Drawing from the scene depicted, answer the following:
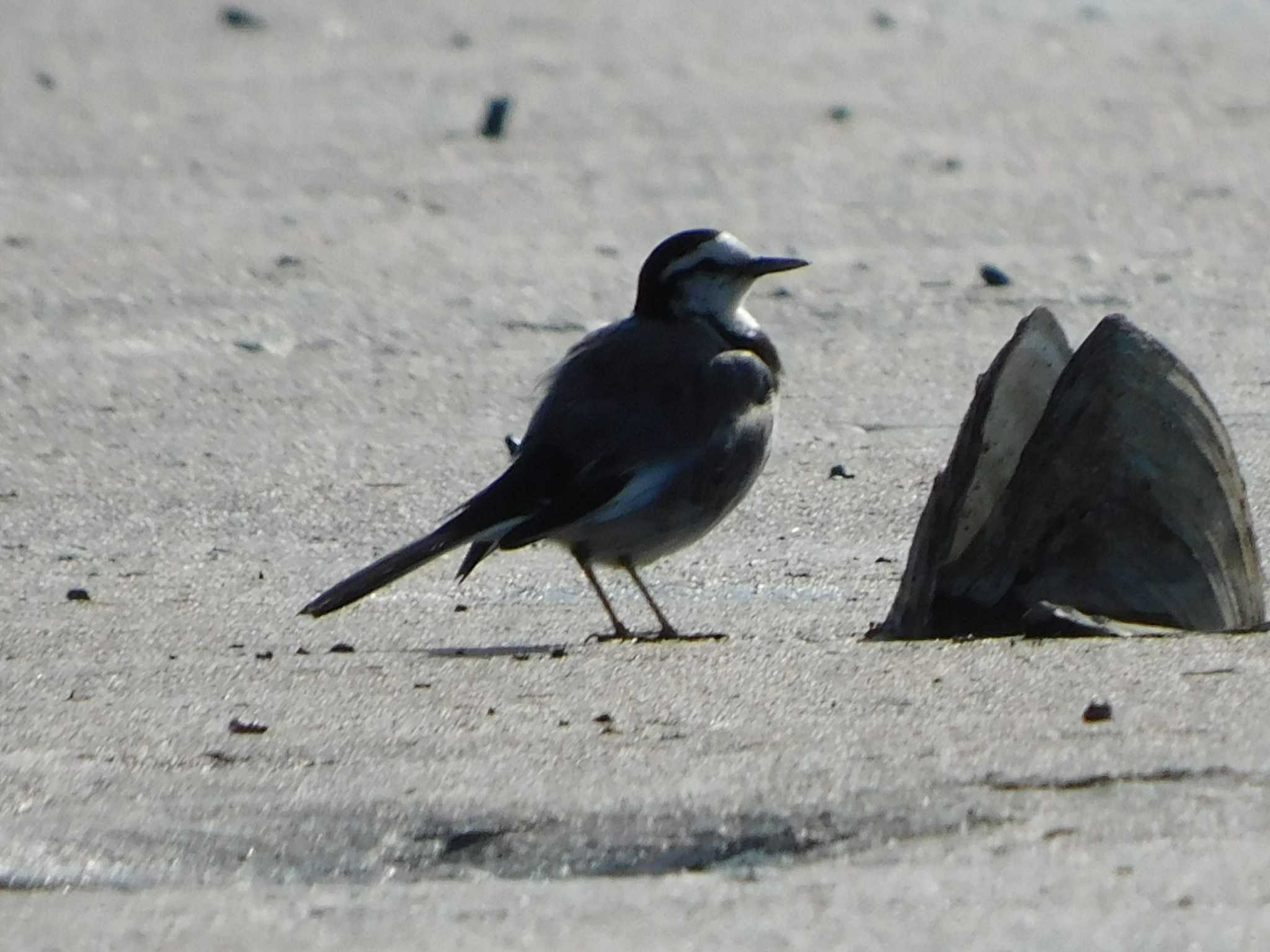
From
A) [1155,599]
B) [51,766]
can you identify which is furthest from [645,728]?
[1155,599]

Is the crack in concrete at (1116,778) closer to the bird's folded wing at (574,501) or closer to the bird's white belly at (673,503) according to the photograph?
the bird's folded wing at (574,501)

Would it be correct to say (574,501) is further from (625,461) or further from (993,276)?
(993,276)

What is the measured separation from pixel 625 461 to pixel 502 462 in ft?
4.62

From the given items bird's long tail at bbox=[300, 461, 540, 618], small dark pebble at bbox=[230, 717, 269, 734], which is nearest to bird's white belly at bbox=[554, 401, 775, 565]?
bird's long tail at bbox=[300, 461, 540, 618]

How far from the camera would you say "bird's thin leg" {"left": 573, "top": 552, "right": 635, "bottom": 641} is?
17.3ft

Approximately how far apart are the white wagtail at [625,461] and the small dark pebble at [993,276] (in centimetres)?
324

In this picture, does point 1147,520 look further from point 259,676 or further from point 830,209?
point 830,209

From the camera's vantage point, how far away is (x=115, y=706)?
4.44m

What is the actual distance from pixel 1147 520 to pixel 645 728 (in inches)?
54.7

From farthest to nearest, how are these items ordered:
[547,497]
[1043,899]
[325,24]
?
[325,24]
[547,497]
[1043,899]

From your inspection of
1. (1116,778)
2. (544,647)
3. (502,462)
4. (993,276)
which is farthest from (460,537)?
(993,276)

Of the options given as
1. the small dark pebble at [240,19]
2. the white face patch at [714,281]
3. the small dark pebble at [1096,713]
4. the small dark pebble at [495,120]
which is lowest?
the small dark pebble at [240,19]

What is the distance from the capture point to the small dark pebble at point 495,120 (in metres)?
12.3

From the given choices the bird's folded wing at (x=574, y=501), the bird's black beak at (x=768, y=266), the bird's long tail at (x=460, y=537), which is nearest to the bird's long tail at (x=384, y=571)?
the bird's long tail at (x=460, y=537)
